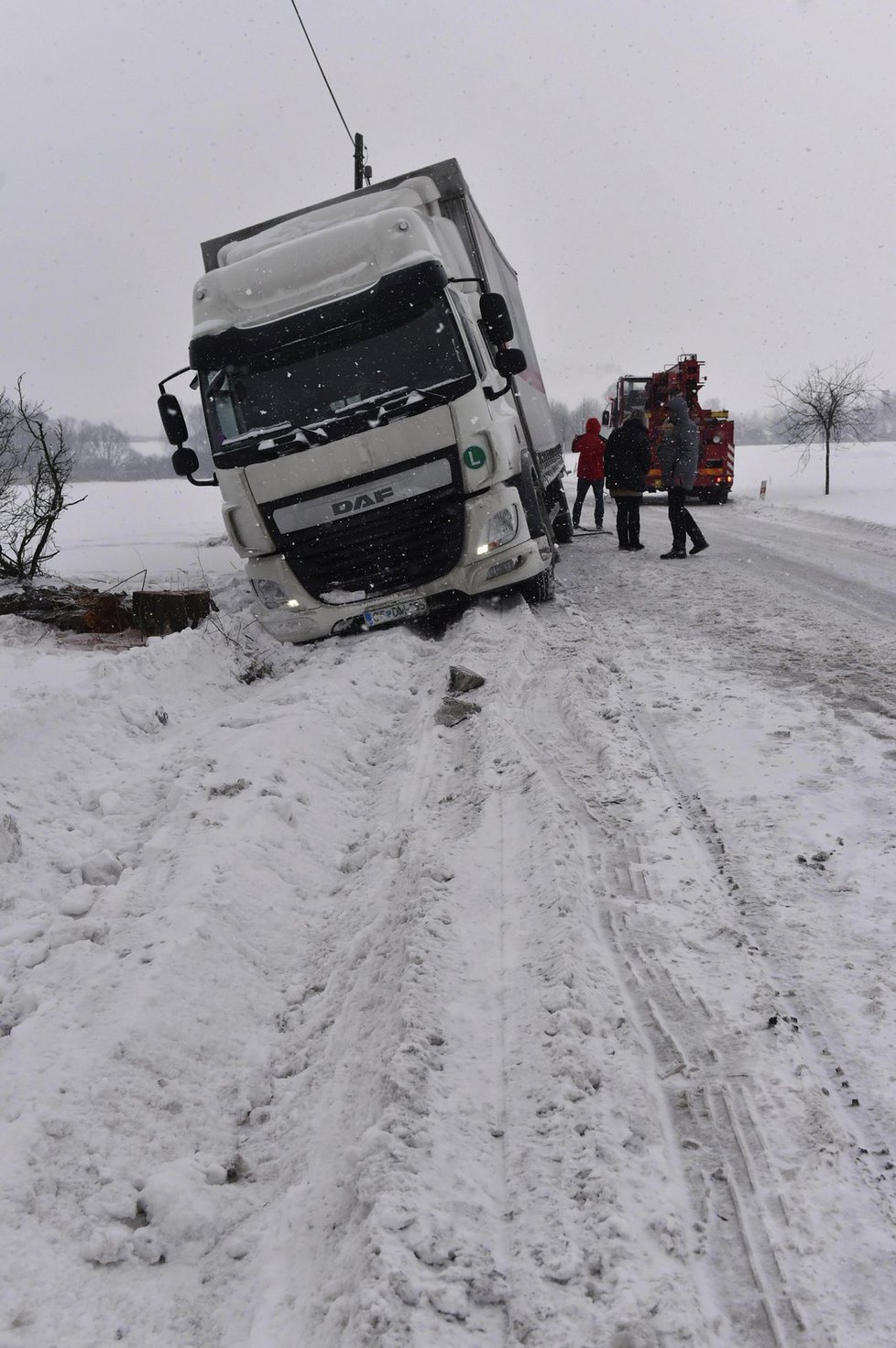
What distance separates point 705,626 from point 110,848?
463cm

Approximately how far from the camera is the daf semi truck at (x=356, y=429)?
586cm

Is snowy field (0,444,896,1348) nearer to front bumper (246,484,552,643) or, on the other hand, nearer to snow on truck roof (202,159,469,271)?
Result: front bumper (246,484,552,643)

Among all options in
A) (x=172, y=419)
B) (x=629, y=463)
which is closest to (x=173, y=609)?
(x=172, y=419)

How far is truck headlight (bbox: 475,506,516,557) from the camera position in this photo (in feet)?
20.1

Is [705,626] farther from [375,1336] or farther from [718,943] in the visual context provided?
[375,1336]

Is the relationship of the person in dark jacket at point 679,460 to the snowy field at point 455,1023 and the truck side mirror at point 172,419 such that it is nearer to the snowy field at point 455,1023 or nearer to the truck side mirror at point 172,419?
the snowy field at point 455,1023

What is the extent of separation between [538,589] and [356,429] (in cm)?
231

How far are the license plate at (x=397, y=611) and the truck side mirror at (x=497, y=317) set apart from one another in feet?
7.71

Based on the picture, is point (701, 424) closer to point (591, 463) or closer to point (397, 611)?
point (591, 463)

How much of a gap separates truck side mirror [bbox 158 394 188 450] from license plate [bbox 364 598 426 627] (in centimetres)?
224

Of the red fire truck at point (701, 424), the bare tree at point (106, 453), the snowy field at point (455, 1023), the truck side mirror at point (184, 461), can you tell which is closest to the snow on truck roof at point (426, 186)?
the truck side mirror at point (184, 461)

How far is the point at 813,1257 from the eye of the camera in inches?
56.6

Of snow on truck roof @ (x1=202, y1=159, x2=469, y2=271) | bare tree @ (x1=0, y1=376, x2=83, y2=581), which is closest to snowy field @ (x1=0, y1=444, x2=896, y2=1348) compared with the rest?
snow on truck roof @ (x1=202, y1=159, x2=469, y2=271)

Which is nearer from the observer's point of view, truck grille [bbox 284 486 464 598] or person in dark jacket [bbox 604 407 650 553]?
truck grille [bbox 284 486 464 598]
